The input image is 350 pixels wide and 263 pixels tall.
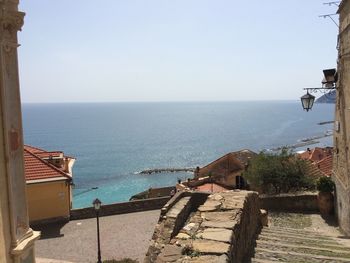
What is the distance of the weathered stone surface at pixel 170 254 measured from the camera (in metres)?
5.61

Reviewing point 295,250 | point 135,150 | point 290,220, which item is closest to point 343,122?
point 290,220

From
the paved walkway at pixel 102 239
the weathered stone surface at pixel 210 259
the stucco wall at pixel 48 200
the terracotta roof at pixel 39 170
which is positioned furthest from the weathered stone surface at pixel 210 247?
the terracotta roof at pixel 39 170

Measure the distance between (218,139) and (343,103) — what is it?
126462mm

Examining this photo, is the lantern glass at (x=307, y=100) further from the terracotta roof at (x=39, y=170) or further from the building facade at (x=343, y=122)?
the terracotta roof at (x=39, y=170)

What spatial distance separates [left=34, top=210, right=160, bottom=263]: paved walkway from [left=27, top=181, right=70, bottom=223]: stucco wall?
78 centimetres

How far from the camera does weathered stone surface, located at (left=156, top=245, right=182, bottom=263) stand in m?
5.61

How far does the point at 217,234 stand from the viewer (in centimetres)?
634

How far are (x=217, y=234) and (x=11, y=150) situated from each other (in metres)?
3.60

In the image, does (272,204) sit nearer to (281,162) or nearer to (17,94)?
(281,162)

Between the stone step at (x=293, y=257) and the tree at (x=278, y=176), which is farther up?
the stone step at (x=293, y=257)

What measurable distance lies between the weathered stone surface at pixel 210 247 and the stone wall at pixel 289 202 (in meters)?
11.6

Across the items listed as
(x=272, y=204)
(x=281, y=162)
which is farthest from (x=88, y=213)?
(x=281, y=162)

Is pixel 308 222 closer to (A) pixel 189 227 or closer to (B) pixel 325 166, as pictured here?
(A) pixel 189 227

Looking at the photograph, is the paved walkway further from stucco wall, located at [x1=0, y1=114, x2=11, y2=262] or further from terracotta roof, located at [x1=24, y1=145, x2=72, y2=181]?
stucco wall, located at [x1=0, y1=114, x2=11, y2=262]
